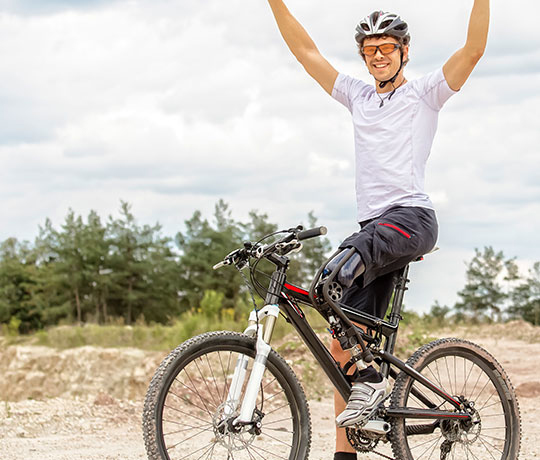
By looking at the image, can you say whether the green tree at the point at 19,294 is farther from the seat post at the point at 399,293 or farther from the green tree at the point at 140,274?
the seat post at the point at 399,293

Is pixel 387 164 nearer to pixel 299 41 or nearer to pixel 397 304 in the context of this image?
pixel 397 304

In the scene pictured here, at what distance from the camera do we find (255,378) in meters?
3.20

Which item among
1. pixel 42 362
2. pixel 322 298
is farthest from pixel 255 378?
pixel 42 362

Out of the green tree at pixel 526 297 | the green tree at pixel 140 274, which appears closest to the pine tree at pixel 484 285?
the green tree at pixel 526 297

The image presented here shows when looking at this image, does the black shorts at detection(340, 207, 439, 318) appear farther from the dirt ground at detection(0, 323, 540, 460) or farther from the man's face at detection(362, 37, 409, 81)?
the dirt ground at detection(0, 323, 540, 460)

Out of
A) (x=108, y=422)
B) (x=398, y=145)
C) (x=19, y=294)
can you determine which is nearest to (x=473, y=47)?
(x=398, y=145)

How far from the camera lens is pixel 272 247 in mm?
3268

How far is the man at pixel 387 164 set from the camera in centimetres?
353

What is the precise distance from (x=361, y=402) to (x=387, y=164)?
49.9 inches

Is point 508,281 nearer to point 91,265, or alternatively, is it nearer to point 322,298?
point 322,298

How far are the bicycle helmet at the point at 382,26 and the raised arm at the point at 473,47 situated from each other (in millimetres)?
354

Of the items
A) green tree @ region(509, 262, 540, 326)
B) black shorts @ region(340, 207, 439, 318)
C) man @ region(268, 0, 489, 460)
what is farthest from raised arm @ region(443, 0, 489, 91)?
green tree @ region(509, 262, 540, 326)

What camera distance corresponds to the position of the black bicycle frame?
11.2 ft

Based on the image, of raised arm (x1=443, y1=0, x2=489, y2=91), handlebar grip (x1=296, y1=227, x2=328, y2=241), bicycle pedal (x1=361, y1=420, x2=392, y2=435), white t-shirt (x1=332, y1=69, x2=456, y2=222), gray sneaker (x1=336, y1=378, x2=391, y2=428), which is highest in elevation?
raised arm (x1=443, y1=0, x2=489, y2=91)
